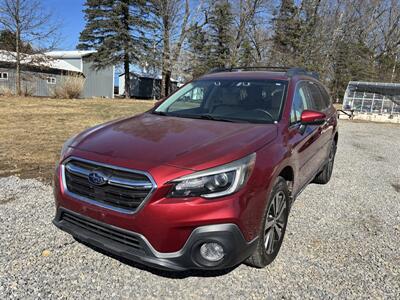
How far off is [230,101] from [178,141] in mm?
1346

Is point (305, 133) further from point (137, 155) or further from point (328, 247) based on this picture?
point (137, 155)

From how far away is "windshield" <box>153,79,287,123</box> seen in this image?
143 inches

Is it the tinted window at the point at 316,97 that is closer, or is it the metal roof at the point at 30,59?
the tinted window at the point at 316,97

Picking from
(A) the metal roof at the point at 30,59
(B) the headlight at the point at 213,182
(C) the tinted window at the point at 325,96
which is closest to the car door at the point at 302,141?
(B) the headlight at the point at 213,182

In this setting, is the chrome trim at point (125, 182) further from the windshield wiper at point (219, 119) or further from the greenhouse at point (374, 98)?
the greenhouse at point (374, 98)

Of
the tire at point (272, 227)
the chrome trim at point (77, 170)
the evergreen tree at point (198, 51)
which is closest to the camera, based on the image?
the chrome trim at point (77, 170)

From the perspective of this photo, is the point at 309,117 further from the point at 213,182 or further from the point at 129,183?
the point at 129,183

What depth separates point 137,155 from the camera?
2.60 m

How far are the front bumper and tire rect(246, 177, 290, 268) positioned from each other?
24cm

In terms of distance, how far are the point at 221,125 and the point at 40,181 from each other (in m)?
3.23

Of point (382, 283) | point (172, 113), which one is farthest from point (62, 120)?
point (382, 283)

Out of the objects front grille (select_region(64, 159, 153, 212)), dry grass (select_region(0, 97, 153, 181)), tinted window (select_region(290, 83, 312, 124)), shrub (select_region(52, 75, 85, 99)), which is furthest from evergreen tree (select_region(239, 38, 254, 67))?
front grille (select_region(64, 159, 153, 212))

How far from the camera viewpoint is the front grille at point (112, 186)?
2.43m

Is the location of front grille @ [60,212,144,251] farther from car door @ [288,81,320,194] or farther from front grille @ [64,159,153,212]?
car door @ [288,81,320,194]
